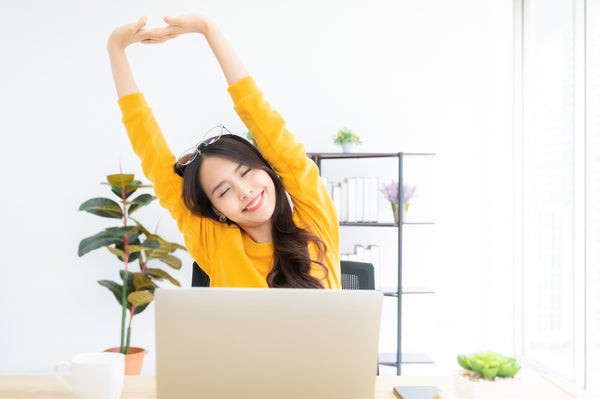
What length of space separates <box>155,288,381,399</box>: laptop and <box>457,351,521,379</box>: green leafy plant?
0.63 feet

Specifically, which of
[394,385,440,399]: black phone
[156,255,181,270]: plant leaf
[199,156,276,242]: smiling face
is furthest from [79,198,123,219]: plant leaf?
[394,385,440,399]: black phone

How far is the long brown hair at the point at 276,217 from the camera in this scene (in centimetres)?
140

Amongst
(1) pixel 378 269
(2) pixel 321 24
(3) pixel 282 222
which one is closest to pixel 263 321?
(3) pixel 282 222

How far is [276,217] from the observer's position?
153 centimetres

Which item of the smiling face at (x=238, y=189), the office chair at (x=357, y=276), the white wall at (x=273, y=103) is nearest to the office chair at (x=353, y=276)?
the office chair at (x=357, y=276)

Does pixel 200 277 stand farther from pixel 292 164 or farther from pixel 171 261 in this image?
pixel 171 261

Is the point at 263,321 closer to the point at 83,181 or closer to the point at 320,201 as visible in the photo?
the point at 320,201

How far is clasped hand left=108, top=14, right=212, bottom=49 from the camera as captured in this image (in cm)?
135

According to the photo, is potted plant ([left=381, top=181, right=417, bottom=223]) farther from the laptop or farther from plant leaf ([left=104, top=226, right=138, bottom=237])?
the laptop

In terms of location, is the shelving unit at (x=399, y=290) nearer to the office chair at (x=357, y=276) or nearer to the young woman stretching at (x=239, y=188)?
the office chair at (x=357, y=276)

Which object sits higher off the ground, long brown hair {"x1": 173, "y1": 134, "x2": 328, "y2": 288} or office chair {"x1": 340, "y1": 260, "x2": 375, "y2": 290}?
long brown hair {"x1": 173, "y1": 134, "x2": 328, "y2": 288}

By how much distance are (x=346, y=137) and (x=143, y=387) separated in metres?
2.33

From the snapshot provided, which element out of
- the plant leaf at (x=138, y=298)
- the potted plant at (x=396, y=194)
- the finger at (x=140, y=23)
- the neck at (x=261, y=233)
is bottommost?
the plant leaf at (x=138, y=298)

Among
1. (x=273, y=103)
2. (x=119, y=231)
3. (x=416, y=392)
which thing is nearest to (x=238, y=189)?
(x=416, y=392)
